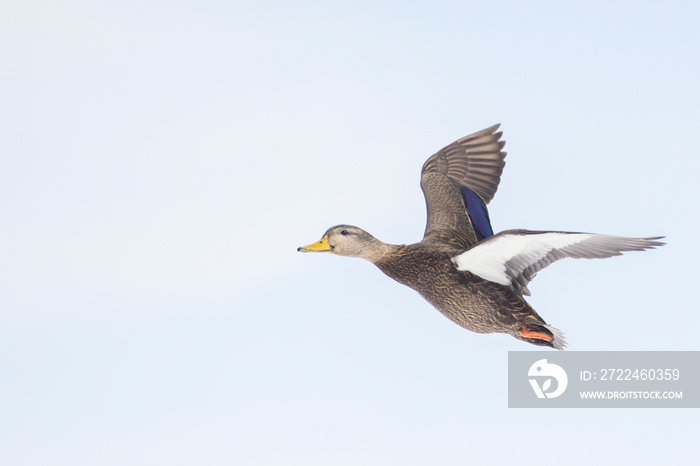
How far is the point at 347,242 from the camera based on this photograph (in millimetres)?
12695

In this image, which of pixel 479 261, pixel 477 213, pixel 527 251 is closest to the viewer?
pixel 527 251

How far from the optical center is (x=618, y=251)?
34.8 ft

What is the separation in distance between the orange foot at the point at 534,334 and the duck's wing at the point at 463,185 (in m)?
2.26

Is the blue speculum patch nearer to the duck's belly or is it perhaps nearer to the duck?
the duck

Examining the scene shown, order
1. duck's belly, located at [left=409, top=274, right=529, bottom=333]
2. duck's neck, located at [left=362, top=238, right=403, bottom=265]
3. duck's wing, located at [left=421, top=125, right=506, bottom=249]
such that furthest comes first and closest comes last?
duck's wing, located at [left=421, top=125, right=506, bottom=249] → duck's neck, located at [left=362, top=238, right=403, bottom=265] → duck's belly, located at [left=409, top=274, right=529, bottom=333]

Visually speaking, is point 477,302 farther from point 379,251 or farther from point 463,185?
point 463,185

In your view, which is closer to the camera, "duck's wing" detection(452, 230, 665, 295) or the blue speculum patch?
"duck's wing" detection(452, 230, 665, 295)

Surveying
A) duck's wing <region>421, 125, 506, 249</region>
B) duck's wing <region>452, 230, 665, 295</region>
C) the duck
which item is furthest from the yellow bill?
duck's wing <region>452, 230, 665, 295</region>

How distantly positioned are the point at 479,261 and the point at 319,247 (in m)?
2.49

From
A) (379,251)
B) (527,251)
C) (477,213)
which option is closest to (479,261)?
Answer: (527,251)

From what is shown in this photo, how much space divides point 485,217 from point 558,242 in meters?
3.74

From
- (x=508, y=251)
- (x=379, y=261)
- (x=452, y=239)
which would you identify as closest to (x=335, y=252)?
(x=379, y=261)

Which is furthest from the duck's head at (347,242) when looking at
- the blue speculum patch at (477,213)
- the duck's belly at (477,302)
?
the blue speculum patch at (477,213)

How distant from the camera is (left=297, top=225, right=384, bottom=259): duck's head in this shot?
12.6 metres
